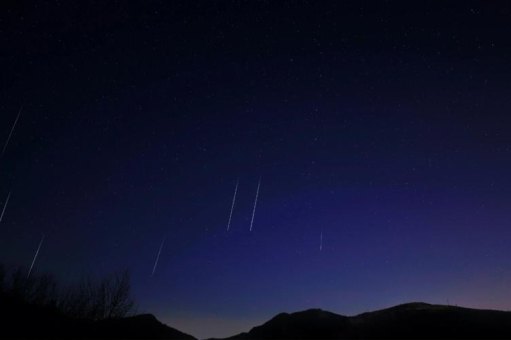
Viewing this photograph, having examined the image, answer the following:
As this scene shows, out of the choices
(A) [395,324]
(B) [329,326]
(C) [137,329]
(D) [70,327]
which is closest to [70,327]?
(D) [70,327]

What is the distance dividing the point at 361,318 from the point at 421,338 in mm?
8247

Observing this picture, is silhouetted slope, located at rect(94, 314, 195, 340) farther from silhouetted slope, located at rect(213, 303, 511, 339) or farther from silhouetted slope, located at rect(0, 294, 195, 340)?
silhouetted slope, located at rect(213, 303, 511, 339)

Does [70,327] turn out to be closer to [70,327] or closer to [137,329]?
[70,327]

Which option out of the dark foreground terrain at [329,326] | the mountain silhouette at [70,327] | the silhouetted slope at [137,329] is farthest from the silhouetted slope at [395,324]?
the mountain silhouette at [70,327]

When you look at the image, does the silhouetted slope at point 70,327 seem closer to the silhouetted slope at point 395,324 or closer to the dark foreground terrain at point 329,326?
the dark foreground terrain at point 329,326

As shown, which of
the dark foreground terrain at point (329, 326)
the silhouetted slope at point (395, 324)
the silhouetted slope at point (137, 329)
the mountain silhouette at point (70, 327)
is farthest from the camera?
the silhouetted slope at point (137, 329)

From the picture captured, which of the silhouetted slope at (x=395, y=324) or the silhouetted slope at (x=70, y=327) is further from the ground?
the silhouetted slope at (x=395, y=324)

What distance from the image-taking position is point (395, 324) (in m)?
34.1

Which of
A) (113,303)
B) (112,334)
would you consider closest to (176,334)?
(112,334)

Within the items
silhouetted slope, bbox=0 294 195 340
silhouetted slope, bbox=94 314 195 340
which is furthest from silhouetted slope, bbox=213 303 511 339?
silhouetted slope, bbox=0 294 195 340

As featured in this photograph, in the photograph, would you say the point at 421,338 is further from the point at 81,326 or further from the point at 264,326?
the point at 81,326

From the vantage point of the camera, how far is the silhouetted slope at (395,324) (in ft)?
100

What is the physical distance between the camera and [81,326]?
3844 centimetres

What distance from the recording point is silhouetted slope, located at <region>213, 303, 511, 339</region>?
30562 mm
